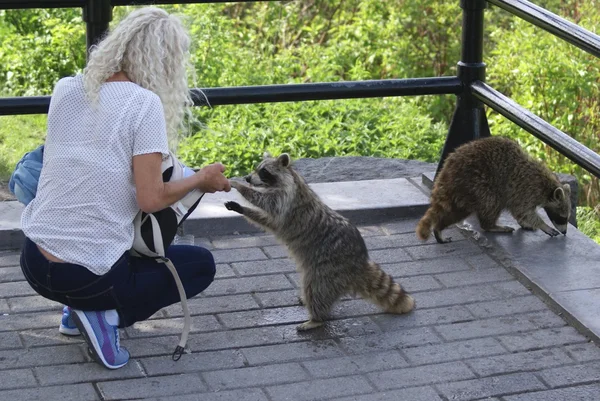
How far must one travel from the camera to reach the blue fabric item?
434 cm

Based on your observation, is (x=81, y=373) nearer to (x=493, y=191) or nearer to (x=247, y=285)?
(x=247, y=285)

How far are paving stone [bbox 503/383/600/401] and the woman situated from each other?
1.43m

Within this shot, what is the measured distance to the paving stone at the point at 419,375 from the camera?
4.13m

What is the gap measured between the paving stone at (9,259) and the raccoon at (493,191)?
206 cm

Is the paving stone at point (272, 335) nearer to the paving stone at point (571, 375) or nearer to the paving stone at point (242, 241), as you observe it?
the paving stone at point (571, 375)

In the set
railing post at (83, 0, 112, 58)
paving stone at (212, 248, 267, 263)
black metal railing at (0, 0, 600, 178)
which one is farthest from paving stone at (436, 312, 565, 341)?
railing post at (83, 0, 112, 58)

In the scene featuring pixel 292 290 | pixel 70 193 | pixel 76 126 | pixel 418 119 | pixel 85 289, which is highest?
pixel 76 126

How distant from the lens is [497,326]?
4.63 metres

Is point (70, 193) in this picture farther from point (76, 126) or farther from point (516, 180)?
point (516, 180)

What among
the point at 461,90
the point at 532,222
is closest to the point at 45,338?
the point at 532,222

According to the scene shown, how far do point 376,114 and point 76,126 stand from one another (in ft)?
17.3

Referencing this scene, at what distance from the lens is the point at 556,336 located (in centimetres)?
454

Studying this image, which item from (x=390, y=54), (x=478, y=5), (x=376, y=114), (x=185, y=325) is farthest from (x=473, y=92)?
(x=390, y=54)

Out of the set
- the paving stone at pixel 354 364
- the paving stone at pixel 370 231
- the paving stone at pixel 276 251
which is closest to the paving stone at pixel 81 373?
the paving stone at pixel 354 364
